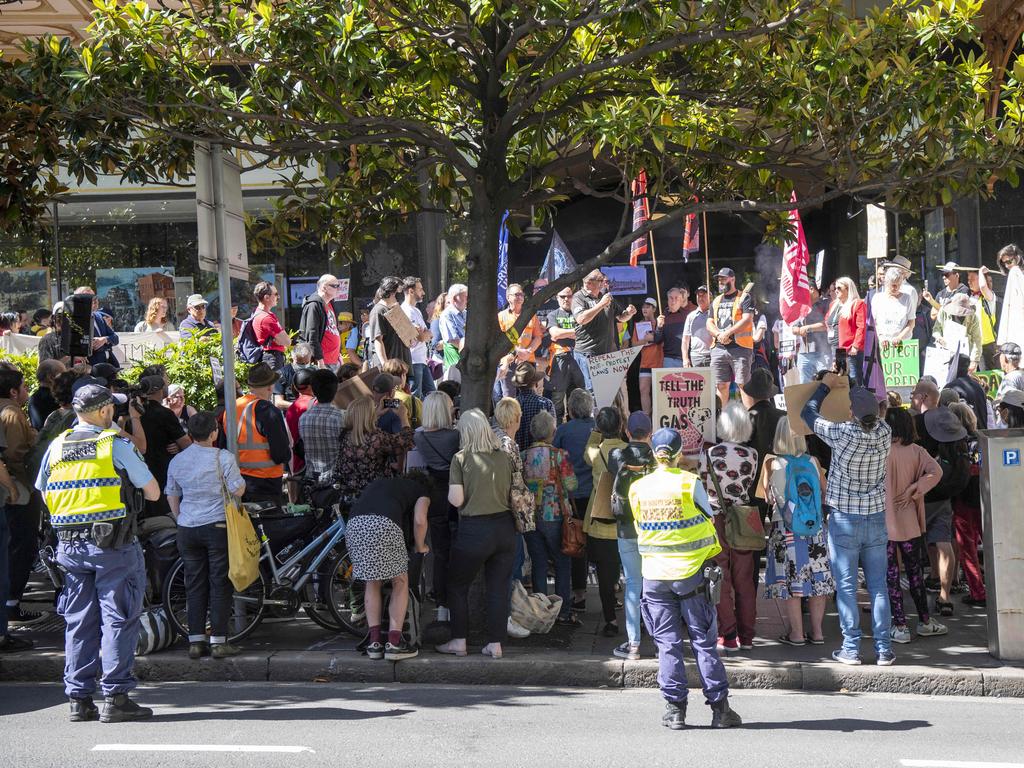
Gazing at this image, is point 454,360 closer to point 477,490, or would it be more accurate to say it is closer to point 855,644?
point 477,490

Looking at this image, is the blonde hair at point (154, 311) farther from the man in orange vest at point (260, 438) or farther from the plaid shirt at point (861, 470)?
the plaid shirt at point (861, 470)

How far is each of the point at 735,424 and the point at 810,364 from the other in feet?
23.5

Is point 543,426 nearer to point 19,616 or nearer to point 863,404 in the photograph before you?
point 863,404

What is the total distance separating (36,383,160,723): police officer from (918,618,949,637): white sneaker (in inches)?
221

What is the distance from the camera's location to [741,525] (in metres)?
8.63

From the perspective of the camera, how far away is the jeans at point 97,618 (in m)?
7.33

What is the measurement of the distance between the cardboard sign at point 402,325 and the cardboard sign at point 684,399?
3.61m

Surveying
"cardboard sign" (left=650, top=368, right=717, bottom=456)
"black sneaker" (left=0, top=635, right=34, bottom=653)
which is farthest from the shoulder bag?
"black sneaker" (left=0, top=635, right=34, bottom=653)

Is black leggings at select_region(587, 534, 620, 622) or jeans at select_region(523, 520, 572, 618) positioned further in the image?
jeans at select_region(523, 520, 572, 618)

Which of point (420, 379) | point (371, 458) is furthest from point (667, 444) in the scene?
point (420, 379)

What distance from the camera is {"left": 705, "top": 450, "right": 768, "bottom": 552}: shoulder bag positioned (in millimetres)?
8633

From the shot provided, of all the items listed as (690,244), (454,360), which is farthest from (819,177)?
(690,244)

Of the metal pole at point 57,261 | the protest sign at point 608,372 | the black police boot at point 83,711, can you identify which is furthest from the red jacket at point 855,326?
the metal pole at point 57,261

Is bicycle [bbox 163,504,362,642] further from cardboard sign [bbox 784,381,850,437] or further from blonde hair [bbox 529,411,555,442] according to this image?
cardboard sign [bbox 784,381,850,437]
